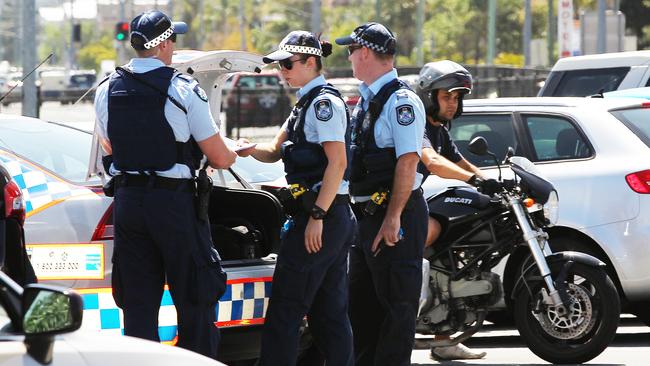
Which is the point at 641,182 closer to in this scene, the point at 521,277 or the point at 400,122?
the point at 521,277

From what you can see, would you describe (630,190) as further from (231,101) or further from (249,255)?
(231,101)

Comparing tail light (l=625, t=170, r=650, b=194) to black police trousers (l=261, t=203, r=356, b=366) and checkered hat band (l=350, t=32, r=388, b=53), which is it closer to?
checkered hat band (l=350, t=32, r=388, b=53)

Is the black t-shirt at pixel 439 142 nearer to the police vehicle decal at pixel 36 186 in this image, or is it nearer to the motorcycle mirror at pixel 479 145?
the motorcycle mirror at pixel 479 145

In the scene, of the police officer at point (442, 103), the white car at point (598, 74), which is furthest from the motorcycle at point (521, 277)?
the white car at point (598, 74)

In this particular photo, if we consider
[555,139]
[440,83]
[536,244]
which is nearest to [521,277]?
[536,244]

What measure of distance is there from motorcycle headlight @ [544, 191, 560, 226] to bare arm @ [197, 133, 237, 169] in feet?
7.61

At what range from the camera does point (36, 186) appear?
644cm

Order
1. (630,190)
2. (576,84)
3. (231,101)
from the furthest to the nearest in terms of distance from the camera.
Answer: (231,101), (576,84), (630,190)

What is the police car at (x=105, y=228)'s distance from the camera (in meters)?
6.01

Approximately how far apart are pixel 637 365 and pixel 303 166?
2723 mm

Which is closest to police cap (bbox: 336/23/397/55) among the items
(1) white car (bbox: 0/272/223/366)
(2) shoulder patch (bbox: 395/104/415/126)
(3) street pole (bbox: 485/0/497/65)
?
(2) shoulder patch (bbox: 395/104/415/126)

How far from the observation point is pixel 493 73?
40438 millimetres

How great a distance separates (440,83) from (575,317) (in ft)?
4.95

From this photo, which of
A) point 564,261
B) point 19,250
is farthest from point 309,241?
point 564,261
